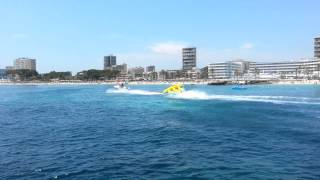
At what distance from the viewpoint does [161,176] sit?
21.4 meters

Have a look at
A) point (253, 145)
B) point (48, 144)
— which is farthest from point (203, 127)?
point (48, 144)

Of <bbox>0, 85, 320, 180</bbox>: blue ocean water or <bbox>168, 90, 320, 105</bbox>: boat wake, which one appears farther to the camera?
<bbox>168, 90, 320, 105</bbox>: boat wake

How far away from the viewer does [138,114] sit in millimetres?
53531

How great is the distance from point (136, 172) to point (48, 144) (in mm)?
11033

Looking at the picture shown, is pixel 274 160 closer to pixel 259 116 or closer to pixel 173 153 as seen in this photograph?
pixel 173 153

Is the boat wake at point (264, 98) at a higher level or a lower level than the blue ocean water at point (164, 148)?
lower

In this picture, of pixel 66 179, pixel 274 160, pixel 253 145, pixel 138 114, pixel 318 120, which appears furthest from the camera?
pixel 138 114

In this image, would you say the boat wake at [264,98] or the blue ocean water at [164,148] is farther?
the boat wake at [264,98]

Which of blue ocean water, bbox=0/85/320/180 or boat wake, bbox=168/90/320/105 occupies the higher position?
blue ocean water, bbox=0/85/320/180

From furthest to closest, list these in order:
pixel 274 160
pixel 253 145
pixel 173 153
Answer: pixel 253 145 → pixel 173 153 → pixel 274 160

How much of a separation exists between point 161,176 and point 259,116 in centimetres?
2839

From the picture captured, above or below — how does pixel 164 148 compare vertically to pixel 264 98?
above

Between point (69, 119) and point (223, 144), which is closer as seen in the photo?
point (223, 144)

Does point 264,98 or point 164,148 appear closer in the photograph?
point 164,148
